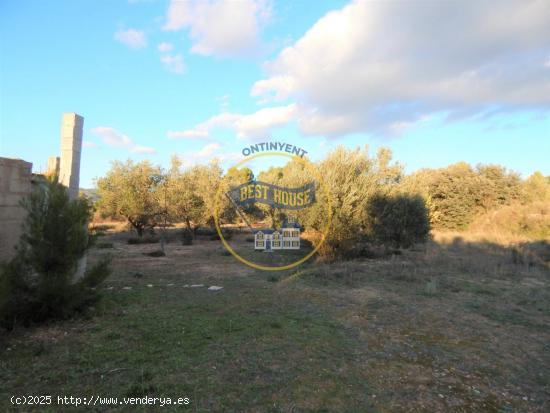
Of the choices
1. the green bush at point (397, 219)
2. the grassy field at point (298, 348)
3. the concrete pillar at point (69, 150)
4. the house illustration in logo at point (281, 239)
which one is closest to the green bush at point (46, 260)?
the grassy field at point (298, 348)

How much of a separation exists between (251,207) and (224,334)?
16.0 meters

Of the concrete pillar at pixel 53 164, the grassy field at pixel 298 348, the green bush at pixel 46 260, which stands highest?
the concrete pillar at pixel 53 164

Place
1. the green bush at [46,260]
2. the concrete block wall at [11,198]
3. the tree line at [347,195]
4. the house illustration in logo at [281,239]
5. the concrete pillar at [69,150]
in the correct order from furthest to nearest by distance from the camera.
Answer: the house illustration in logo at [281,239] → the tree line at [347,195] → the concrete pillar at [69,150] → the concrete block wall at [11,198] → the green bush at [46,260]

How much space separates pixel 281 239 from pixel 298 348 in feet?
34.6

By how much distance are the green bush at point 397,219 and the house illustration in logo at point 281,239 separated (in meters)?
3.38

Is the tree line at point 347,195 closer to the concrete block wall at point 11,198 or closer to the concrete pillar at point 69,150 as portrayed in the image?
the concrete pillar at point 69,150

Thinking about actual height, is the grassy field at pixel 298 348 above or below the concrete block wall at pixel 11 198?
below

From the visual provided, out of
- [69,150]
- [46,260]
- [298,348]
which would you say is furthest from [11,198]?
[298,348]

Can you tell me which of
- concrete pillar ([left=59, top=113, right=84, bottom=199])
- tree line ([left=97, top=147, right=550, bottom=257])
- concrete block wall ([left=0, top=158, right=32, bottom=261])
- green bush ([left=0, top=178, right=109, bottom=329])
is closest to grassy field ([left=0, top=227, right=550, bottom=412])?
green bush ([left=0, top=178, right=109, bottom=329])

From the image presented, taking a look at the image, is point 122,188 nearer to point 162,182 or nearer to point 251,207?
point 162,182

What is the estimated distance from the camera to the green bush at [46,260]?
4.90m

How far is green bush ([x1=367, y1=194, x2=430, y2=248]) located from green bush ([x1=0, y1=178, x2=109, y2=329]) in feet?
31.9

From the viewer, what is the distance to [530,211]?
19547mm

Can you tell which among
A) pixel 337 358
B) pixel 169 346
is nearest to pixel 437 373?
pixel 337 358
